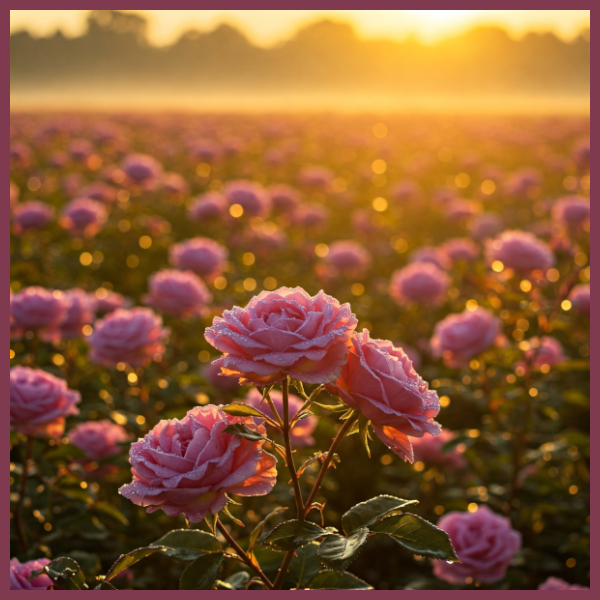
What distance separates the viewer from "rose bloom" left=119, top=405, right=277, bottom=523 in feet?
2.93

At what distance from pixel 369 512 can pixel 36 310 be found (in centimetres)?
186

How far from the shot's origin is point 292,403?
2141mm

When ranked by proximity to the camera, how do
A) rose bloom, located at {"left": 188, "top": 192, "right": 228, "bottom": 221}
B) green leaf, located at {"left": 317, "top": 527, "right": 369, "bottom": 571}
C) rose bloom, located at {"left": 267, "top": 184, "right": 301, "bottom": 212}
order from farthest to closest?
rose bloom, located at {"left": 267, "top": 184, "right": 301, "bottom": 212}
rose bloom, located at {"left": 188, "top": 192, "right": 228, "bottom": 221}
green leaf, located at {"left": 317, "top": 527, "right": 369, "bottom": 571}

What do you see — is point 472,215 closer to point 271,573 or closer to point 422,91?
point 271,573

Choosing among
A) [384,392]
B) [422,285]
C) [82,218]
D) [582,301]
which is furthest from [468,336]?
[82,218]

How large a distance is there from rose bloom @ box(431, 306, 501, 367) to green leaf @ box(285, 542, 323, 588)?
4.94 feet

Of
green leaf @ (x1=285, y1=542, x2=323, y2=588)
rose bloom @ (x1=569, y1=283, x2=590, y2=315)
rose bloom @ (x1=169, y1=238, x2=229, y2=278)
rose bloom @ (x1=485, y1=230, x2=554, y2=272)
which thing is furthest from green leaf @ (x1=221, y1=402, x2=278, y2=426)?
rose bloom @ (x1=169, y1=238, x2=229, y2=278)

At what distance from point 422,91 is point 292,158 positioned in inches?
3340

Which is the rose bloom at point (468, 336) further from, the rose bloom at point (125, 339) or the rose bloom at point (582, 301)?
the rose bloom at point (125, 339)

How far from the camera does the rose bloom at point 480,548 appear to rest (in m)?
1.84

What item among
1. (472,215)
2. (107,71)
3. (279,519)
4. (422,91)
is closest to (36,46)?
(107,71)

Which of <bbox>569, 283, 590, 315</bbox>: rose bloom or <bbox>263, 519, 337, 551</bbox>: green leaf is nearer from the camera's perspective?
<bbox>263, 519, 337, 551</bbox>: green leaf

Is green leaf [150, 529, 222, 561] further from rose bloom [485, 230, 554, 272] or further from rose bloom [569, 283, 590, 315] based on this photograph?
rose bloom [569, 283, 590, 315]

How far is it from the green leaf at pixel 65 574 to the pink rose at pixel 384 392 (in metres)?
0.61
